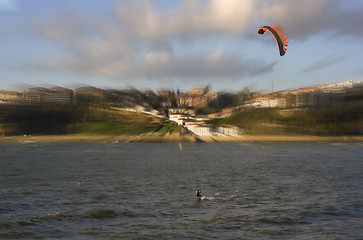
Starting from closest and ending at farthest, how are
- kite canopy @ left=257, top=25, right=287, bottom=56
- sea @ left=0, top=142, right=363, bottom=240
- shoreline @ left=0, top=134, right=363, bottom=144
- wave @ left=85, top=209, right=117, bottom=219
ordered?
1. sea @ left=0, top=142, right=363, bottom=240
2. wave @ left=85, top=209, right=117, bottom=219
3. kite canopy @ left=257, top=25, right=287, bottom=56
4. shoreline @ left=0, top=134, right=363, bottom=144

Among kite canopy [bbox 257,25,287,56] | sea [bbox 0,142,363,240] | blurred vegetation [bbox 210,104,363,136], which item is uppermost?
kite canopy [bbox 257,25,287,56]

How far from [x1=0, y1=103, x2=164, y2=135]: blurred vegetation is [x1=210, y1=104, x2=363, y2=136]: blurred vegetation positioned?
2302 cm

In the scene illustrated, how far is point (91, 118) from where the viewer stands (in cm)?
11162

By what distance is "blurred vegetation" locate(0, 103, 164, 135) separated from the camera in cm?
10688

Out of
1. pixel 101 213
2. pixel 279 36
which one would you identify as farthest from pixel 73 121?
pixel 101 213

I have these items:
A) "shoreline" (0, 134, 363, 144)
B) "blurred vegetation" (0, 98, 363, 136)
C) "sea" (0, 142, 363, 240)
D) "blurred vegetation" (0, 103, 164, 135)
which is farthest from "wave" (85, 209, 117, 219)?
"blurred vegetation" (0, 103, 164, 135)

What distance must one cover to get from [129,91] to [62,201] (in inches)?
3201

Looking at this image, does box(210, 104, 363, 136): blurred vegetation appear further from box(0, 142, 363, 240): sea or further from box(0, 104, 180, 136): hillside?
box(0, 142, 363, 240): sea

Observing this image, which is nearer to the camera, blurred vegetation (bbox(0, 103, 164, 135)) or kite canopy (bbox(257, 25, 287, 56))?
kite canopy (bbox(257, 25, 287, 56))

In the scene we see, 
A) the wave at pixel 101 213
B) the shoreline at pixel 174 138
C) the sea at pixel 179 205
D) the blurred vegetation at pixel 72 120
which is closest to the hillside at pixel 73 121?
the blurred vegetation at pixel 72 120

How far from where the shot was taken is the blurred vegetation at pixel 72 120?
107 m

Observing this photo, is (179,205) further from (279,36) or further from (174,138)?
(174,138)

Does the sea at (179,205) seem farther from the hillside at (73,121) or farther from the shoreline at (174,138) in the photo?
the hillside at (73,121)

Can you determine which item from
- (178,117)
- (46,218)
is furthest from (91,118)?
(46,218)
